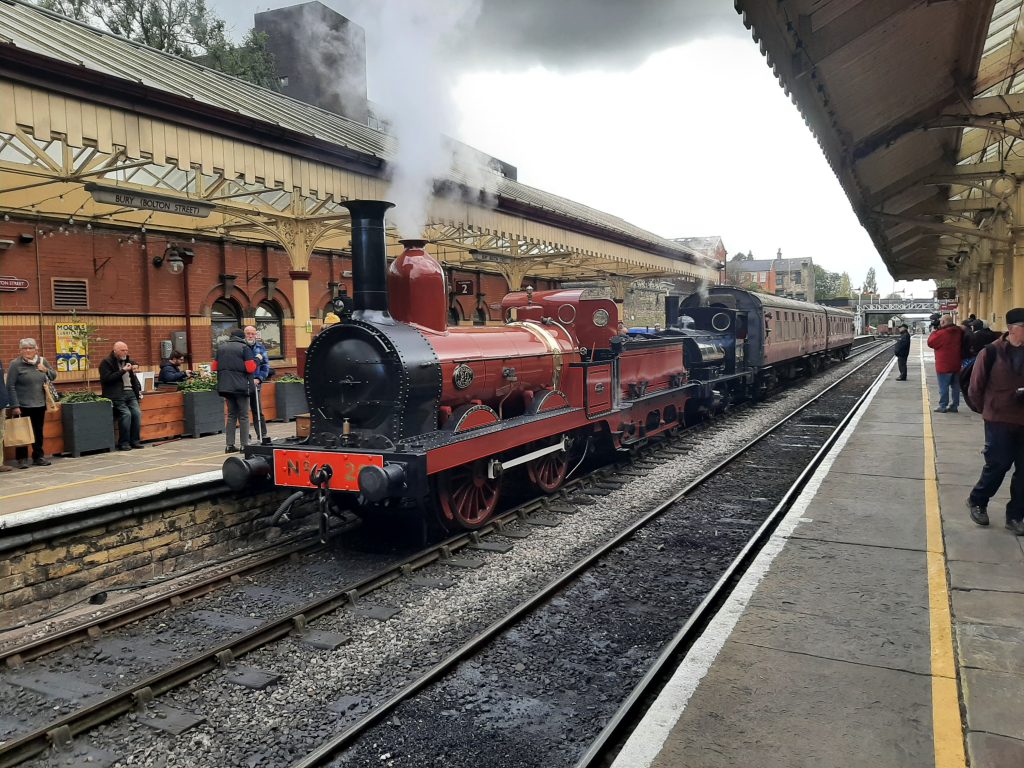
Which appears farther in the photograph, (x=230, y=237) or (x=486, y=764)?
(x=230, y=237)

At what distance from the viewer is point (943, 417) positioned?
38.9 ft

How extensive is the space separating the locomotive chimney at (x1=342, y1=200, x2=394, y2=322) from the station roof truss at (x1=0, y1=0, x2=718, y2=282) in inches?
85.7

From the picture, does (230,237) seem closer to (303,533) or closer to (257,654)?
(303,533)

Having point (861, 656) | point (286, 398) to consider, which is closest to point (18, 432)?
point (286, 398)

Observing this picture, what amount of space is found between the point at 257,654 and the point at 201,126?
18.3ft

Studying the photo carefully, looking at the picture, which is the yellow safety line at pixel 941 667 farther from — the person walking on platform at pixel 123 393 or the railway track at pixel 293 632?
the person walking on platform at pixel 123 393

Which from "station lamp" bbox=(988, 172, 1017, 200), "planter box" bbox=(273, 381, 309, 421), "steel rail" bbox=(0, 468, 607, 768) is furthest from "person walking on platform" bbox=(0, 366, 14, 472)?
"station lamp" bbox=(988, 172, 1017, 200)

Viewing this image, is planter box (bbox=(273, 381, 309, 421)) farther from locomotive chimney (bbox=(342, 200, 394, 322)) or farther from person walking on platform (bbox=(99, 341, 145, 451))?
locomotive chimney (bbox=(342, 200, 394, 322))

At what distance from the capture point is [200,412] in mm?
9914

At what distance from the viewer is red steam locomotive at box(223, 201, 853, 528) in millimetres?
5750

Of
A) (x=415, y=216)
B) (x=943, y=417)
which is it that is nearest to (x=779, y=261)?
(x=943, y=417)

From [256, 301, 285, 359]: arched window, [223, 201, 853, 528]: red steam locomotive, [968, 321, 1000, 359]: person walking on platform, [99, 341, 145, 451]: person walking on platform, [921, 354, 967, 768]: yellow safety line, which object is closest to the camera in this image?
[921, 354, 967, 768]: yellow safety line

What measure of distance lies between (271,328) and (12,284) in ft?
17.6

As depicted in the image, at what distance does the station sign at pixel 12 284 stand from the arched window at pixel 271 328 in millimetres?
4813
